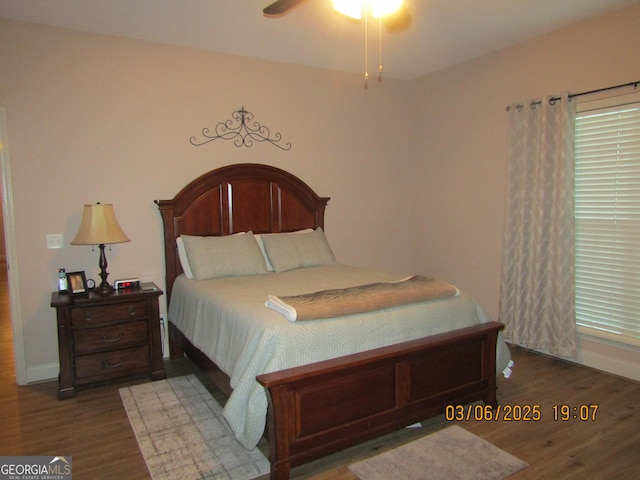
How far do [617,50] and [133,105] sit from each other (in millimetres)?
3678

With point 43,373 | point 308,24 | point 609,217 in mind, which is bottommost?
point 43,373

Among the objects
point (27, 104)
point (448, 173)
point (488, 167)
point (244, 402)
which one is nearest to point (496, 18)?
point (488, 167)

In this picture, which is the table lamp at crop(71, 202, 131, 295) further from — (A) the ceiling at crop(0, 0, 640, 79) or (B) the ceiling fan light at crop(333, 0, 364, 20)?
(B) the ceiling fan light at crop(333, 0, 364, 20)

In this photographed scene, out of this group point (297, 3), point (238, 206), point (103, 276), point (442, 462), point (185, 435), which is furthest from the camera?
point (238, 206)

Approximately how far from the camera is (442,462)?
7.20 feet

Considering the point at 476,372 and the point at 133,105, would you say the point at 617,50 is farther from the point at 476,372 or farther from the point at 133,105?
the point at 133,105

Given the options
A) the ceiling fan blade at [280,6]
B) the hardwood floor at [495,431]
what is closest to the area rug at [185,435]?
the hardwood floor at [495,431]

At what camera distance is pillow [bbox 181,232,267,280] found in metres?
3.42

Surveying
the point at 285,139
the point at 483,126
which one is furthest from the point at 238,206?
the point at 483,126

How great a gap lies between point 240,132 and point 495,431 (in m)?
3.10

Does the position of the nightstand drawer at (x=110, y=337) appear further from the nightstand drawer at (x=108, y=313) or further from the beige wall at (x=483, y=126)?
the beige wall at (x=483, y=126)

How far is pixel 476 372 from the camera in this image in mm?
2666

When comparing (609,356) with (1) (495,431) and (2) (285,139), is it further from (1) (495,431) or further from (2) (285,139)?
(2) (285,139)

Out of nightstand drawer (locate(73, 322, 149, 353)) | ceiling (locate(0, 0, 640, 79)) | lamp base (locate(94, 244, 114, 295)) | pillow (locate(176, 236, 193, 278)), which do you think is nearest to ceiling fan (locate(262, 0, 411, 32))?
ceiling (locate(0, 0, 640, 79))
